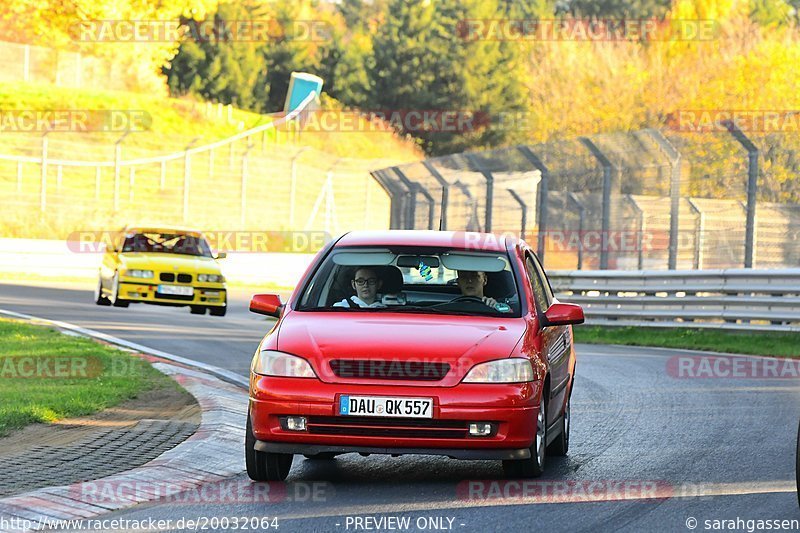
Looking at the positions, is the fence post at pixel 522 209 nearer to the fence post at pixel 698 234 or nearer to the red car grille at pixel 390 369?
the fence post at pixel 698 234

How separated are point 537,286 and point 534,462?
1736 mm

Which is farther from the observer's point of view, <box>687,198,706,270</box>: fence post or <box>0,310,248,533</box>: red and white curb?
<box>687,198,706,270</box>: fence post

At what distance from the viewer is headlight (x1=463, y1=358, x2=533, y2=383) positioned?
7883 mm

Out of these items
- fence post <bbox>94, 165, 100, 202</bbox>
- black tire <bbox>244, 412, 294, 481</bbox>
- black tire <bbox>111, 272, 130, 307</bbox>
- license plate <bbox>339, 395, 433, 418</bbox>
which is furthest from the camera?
fence post <bbox>94, 165, 100, 202</bbox>

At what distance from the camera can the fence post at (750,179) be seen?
19375 mm

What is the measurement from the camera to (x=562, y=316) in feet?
29.1

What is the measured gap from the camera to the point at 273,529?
676 cm

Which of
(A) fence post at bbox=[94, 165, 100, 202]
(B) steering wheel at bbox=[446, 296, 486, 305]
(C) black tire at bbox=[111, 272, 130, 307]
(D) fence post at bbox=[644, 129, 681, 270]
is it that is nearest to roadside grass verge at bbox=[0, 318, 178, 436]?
(B) steering wheel at bbox=[446, 296, 486, 305]

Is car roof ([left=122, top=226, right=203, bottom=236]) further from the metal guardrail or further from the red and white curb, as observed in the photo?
the red and white curb

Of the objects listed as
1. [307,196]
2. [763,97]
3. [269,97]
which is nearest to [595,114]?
[763,97]

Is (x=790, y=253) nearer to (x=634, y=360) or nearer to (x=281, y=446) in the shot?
(x=634, y=360)

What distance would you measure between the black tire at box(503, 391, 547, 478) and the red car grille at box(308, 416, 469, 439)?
0.54 m

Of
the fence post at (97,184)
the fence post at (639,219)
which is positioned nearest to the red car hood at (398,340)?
the fence post at (639,219)

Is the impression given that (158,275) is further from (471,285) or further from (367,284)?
(471,285)
